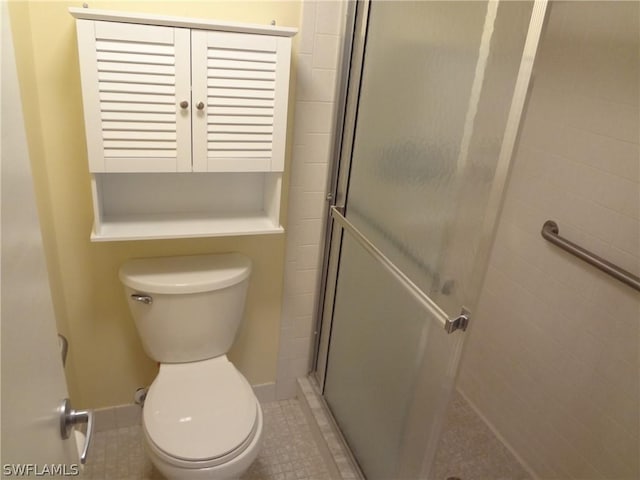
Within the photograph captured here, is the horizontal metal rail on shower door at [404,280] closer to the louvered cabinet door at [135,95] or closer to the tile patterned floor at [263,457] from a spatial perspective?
the louvered cabinet door at [135,95]

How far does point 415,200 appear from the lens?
A: 118cm

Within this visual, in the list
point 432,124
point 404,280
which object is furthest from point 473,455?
point 432,124

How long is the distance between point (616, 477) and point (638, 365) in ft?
1.22

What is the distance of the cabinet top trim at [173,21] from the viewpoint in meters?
1.15

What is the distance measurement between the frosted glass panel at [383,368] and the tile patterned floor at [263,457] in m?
0.17

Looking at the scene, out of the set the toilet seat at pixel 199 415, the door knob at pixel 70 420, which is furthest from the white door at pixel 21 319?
the toilet seat at pixel 199 415

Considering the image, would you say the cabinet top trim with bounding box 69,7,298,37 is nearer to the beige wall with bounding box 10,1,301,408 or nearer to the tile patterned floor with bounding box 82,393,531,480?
the beige wall with bounding box 10,1,301,408

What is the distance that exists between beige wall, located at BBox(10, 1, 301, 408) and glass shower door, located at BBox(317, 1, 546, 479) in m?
0.31

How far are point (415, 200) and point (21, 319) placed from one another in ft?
2.88

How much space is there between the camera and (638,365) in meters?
1.35

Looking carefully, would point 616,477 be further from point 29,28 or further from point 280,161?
point 29,28

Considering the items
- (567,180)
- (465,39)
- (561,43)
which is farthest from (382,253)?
(561,43)

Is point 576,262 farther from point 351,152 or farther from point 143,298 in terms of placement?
point 143,298

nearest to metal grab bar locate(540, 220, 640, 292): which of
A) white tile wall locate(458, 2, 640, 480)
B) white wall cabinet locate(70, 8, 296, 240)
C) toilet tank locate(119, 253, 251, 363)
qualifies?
white tile wall locate(458, 2, 640, 480)
